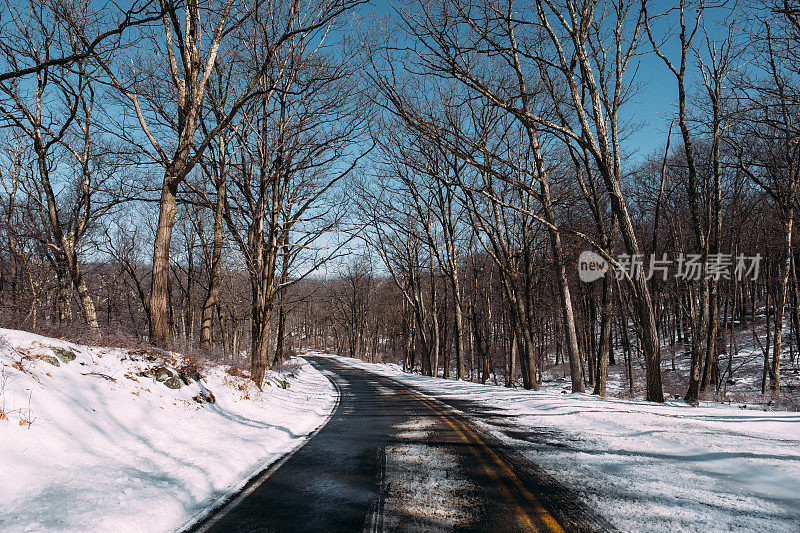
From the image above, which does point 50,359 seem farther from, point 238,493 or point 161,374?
point 238,493

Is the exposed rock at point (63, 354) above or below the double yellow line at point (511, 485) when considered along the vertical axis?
above

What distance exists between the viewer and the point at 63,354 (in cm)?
773

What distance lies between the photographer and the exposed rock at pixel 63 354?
7623 millimetres

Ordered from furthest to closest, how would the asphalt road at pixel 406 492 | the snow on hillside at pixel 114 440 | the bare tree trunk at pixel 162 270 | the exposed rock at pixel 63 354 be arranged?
the bare tree trunk at pixel 162 270 → the exposed rock at pixel 63 354 → the snow on hillside at pixel 114 440 → the asphalt road at pixel 406 492

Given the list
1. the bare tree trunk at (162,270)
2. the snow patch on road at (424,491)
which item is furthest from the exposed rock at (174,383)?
the snow patch on road at (424,491)

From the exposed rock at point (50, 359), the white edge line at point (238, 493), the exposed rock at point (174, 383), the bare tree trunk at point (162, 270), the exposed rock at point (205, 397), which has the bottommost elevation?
the white edge line at point (238, 493)

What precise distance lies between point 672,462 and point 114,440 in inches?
325

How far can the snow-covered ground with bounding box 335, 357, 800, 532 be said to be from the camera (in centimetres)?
424

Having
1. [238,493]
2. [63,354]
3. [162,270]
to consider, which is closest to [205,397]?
[63,354]

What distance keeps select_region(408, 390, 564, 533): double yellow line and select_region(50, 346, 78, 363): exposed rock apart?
284 inches

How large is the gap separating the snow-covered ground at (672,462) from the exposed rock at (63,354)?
7.90m

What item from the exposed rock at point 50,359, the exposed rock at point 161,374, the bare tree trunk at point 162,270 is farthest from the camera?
the bare tree trunk at point 162,270

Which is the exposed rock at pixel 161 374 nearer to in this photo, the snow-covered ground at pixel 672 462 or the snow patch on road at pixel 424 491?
the snow patch on road at pixel 424 491

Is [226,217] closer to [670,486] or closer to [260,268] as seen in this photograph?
[260,268]
